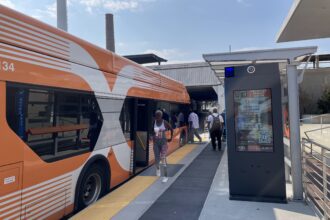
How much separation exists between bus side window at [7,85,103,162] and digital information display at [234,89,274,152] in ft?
8.59

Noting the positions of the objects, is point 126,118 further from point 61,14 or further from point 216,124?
point 61,14

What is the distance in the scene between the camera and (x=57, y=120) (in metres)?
4.17

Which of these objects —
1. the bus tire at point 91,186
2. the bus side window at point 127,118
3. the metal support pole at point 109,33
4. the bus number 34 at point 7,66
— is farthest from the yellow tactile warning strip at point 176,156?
the metal support pole at point 109,33

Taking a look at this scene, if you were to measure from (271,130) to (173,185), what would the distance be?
2.43 metres

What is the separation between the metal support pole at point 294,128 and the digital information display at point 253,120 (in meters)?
0.35

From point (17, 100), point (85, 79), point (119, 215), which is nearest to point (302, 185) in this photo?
point (119, 215)

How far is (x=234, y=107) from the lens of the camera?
5.11m

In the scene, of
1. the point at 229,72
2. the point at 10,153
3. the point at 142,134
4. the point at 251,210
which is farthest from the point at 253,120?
the point at 10,153

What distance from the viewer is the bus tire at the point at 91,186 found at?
15.6 feet

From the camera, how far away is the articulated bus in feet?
10.8

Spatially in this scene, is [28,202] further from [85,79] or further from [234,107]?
[234,107]

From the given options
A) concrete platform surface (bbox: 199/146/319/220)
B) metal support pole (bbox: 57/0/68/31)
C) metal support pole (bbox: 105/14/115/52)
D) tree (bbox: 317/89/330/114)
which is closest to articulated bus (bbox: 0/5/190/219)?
concrete platform surface (bbox: 199/146/319/220)

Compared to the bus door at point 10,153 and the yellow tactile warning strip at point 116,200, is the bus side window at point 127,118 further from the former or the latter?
the bus door at point 10,153

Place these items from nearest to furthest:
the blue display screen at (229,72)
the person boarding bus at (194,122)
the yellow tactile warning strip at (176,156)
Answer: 1. the blue display screen at (229,72)
2. the yellow tactile warning strip at (176,156)
3. the person boarding bus at (194,122)
